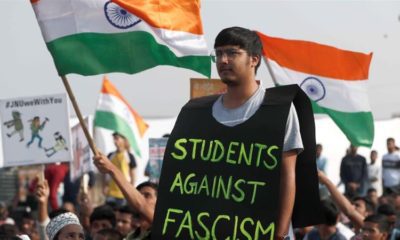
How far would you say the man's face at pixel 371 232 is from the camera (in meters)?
9.52

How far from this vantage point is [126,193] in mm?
6402

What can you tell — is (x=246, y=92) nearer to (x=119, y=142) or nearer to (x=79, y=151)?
(x=79, y=151)

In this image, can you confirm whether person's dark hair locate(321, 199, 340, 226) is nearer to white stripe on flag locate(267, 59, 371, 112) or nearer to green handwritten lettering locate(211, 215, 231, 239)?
white stripe on flag locate(267, 59, 371, 112)

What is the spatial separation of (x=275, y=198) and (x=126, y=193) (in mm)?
1102

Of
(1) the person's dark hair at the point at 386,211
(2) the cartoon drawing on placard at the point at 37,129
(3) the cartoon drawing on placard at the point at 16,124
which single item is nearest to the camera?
(1) the person's dark hair at the point at 386,211

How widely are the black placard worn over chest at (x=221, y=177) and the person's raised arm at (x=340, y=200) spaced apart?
2062 millimetres

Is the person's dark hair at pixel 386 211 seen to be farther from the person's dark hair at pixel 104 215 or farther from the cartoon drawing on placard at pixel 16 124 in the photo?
the cartoon drawing on placard at pixel 16 124

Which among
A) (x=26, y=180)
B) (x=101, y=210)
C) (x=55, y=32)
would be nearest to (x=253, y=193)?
(x=55, y=32)

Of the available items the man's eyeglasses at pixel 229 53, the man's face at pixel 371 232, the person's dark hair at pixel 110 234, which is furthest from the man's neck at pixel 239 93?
the man's face at pixel 371 232

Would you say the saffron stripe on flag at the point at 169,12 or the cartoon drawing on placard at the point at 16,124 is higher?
the saffron stripe on flag at the point at 169,12

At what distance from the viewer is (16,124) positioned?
12672 mm

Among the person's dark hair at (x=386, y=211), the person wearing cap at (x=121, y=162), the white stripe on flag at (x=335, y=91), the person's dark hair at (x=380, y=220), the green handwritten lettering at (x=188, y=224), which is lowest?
the person wearing cap at (x=121, y=162)

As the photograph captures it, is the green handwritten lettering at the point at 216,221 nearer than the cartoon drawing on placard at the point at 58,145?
Yes

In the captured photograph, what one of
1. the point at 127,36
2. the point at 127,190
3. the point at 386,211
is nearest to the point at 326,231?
the point at 386,211
